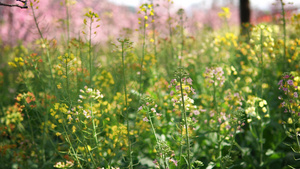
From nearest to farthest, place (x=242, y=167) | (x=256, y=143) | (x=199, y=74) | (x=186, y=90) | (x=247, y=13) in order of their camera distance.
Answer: (x=186, y=90)
(x=242, y=167)
(x=256, y=143)
(x=199, y=74)
(x=247, y=13)

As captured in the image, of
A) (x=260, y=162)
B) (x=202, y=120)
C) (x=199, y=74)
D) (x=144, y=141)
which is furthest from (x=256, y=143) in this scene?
(x=199, y=74)

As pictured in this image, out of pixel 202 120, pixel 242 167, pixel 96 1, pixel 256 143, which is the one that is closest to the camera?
pixel 242 167

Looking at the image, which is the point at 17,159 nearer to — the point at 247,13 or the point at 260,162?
the point at 260,162

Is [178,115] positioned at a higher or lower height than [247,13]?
lower

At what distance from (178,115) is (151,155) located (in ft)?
2.27

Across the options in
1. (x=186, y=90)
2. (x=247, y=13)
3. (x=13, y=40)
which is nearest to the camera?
(x=186, y=90)

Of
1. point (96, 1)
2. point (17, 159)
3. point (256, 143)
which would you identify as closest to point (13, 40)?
point (96, 1)

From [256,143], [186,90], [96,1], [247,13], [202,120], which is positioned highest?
[96,1]

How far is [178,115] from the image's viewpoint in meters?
3.45

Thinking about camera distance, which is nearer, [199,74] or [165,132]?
[165,132]

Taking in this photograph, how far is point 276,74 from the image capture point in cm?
383

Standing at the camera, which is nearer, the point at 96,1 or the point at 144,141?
the point at 144,141

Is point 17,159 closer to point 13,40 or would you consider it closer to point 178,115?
point 178,115

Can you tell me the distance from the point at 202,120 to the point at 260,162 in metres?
0.82
